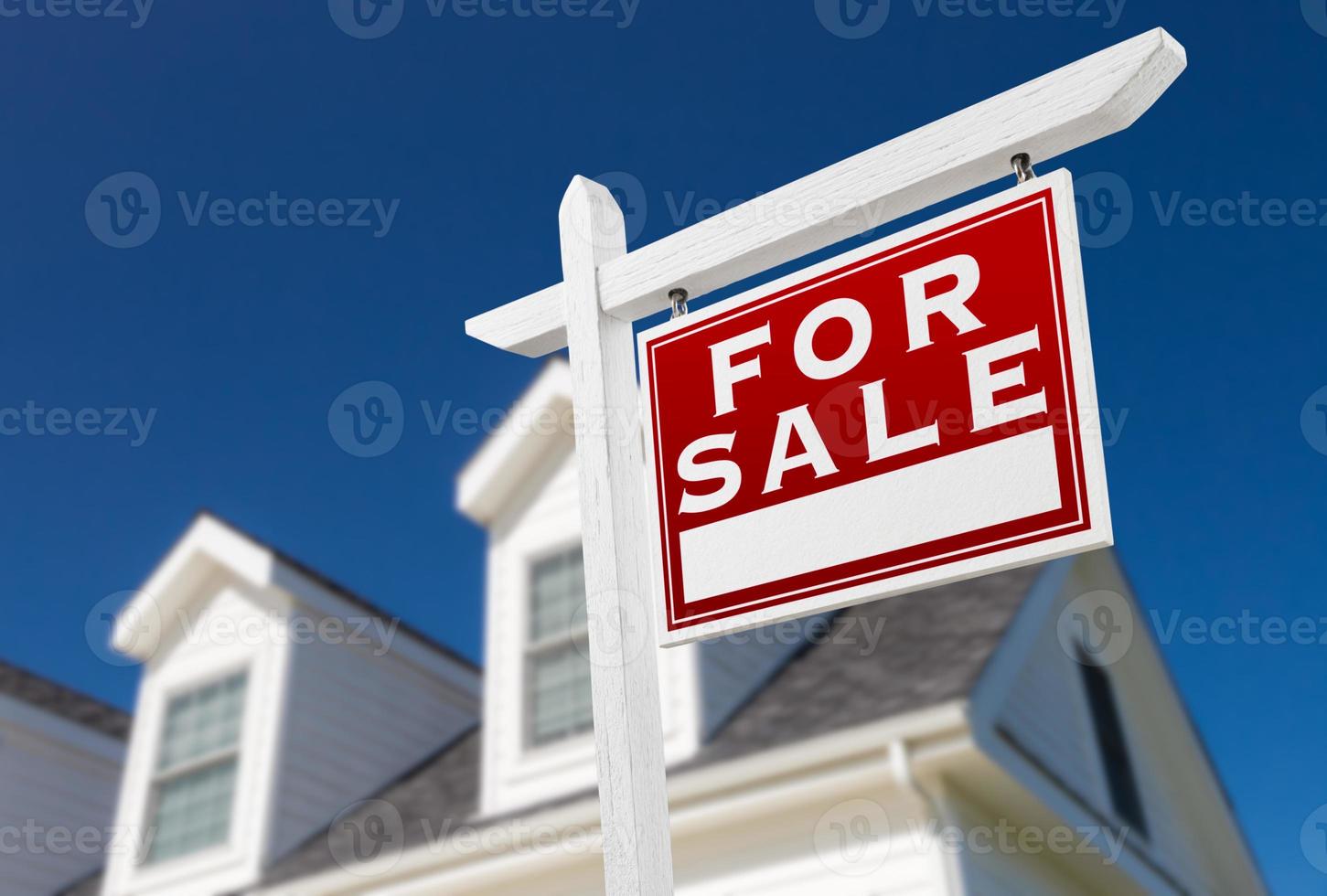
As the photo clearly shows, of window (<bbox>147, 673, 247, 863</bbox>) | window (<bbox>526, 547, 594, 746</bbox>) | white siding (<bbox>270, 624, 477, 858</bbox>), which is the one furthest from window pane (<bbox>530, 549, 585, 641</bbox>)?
window (<bbox>147, 673, 247, 863</bbox>)

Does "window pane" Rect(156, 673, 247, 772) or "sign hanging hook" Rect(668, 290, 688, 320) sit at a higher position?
"window pane" Rect(156, 673, 247, 772)

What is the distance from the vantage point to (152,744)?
11305 mm

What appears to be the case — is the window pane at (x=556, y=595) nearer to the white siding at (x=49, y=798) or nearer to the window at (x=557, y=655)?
the window at (x=557, y=655)

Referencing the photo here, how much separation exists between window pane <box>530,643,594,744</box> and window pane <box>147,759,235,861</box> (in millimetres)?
3130

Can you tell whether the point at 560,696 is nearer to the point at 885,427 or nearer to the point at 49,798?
the point at 885,427

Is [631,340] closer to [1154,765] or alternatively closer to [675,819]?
[675,819]

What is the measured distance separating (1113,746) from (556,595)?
16.0 feet

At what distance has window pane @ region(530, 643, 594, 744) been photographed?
30.0 ft

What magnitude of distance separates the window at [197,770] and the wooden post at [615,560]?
909 centimetres

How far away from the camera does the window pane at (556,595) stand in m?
9.59

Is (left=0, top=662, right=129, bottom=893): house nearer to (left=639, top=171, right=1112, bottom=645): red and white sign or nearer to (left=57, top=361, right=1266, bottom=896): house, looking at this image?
(left=57, top=361, right=1266, bottom=896): house

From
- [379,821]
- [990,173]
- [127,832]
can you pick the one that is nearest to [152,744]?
[127,832]

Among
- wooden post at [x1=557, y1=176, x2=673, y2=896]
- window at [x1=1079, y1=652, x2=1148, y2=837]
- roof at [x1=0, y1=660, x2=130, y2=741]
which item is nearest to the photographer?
wooden post at [x1=557, y1=176, x2=673, y2=896]

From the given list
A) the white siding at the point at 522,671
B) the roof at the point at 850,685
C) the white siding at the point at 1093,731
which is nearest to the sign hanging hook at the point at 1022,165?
the roof at the point at 850,685
